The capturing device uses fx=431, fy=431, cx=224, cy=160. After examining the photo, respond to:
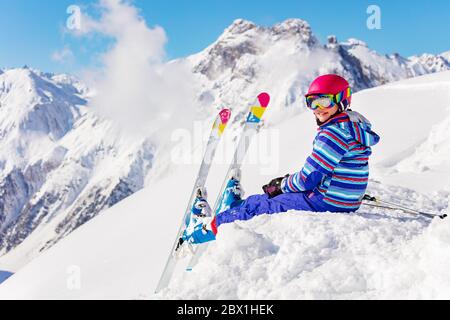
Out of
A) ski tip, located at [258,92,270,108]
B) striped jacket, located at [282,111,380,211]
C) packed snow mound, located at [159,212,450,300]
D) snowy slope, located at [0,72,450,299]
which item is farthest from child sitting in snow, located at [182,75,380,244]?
ski tip, located at [258,92,270,108]

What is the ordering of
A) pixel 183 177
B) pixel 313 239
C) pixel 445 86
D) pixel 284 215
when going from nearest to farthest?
pixel 313 239
pixel 284 215
pixel 183 177
pixel 445 86

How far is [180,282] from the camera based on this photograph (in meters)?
3.94

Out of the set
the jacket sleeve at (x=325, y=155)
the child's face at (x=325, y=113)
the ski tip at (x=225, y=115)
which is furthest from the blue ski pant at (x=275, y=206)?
the ski tip at (x=225, y=115)

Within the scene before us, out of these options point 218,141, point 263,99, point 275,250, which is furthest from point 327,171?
point 263,99

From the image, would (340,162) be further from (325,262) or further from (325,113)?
(325,262)

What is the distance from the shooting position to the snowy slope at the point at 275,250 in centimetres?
337

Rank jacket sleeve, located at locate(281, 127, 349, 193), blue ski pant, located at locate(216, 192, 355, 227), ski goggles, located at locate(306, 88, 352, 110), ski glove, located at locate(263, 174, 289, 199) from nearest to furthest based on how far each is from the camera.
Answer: jacket sleeve, located at locate(281, 127, 349, 193)
ski goggles, located at locate(306, 88, 352, 110)
blue ski pant, located at locate(216, 192, 355, 227)
ski glove, located at locate(263, 174, 289, 199)

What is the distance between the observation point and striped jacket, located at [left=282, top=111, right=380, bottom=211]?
16.6ft

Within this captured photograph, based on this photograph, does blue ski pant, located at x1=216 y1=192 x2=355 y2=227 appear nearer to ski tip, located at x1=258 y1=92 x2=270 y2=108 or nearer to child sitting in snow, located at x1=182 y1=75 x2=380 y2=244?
child sitting in snow, located at x1=182 y1=75 x2=380 y2=244

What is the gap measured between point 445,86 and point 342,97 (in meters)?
12.7

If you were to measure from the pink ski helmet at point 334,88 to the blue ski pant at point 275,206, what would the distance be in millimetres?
1240

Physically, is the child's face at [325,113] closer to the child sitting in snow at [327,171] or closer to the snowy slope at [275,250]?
the child sitting in snow at [327,171]

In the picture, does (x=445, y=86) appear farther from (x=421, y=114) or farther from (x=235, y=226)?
(x=235, y=226)
